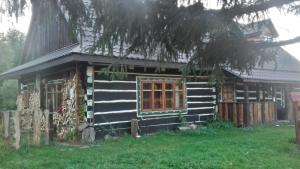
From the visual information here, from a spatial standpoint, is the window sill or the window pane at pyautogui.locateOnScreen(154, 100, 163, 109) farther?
the window pane at pyautogui.locateOnScreen(154, 100, 163, 109)

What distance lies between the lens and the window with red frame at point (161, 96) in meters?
14.1

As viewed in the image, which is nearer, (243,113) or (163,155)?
(163,155)

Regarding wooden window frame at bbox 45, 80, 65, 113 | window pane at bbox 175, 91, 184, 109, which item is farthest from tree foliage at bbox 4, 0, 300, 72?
window pane at bbox 175, 91, 184, 109

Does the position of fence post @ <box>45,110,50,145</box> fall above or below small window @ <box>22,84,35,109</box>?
below

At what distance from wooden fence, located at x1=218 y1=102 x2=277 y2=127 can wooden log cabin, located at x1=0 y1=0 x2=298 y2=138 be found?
0.05 metres

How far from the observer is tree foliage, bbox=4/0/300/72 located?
4188 millimetres

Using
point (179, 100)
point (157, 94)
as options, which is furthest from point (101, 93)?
point (179, 100)

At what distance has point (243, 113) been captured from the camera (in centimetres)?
1644

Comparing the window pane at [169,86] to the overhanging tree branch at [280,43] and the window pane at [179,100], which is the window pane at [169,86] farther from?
the overhanging tree branch at [280,43]

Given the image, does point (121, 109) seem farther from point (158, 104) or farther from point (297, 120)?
point (297, 120)

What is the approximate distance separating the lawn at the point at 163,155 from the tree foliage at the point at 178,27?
3137mm

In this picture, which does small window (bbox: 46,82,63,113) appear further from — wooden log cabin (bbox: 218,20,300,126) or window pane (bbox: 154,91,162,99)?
wooden log cabin (bbox: 218,20,300,126)

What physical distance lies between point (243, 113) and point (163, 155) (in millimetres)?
8513

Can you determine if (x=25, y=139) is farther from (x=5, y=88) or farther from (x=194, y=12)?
(x=5, y=88)
